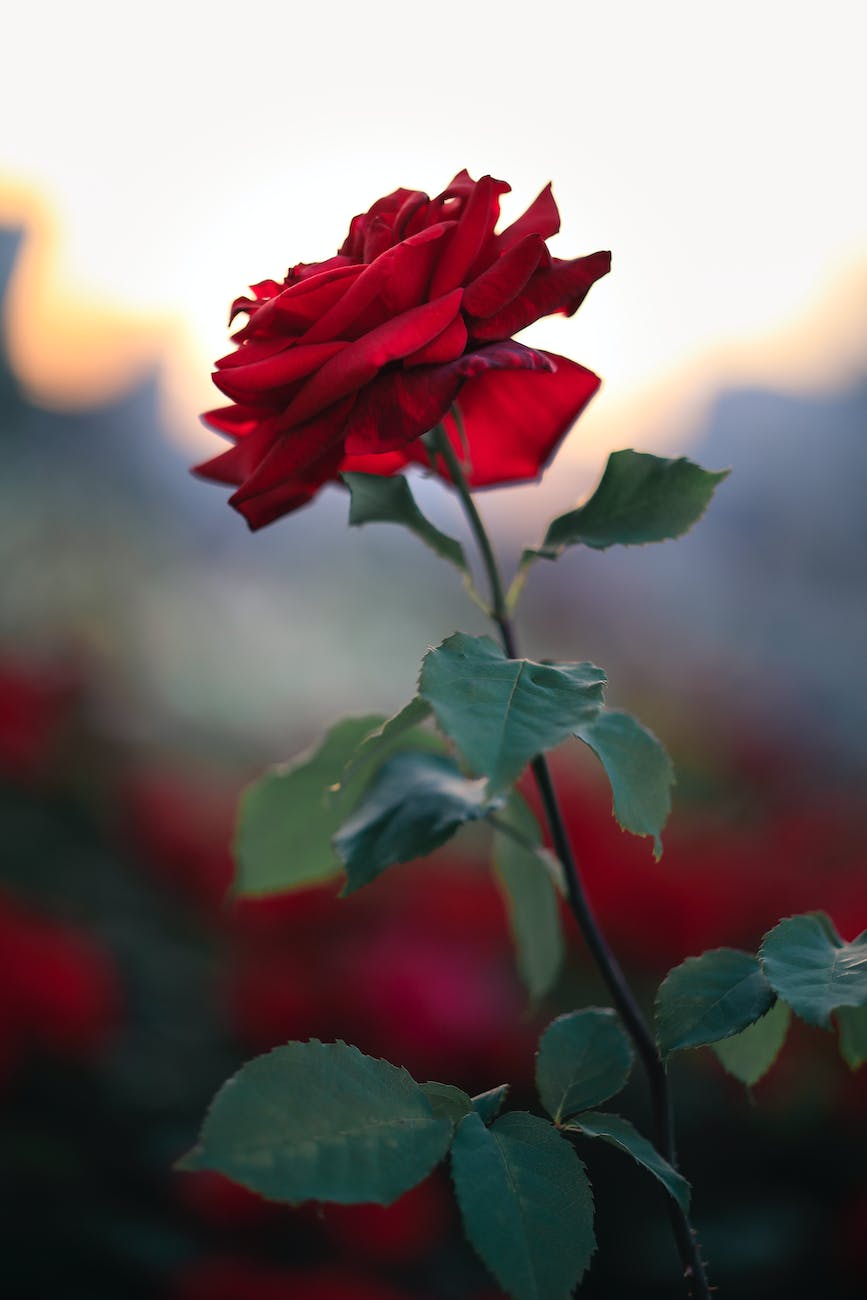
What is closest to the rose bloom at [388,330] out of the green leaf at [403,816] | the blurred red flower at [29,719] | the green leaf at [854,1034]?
the green leaf at [403,816]

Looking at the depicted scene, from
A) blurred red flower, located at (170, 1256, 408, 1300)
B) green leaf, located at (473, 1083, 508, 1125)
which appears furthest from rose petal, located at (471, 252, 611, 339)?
blurred red flower, located at (170, 1256, 408, 1300)

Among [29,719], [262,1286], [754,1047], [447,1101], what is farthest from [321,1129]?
[29,719]

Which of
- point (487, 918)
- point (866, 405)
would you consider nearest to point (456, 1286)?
point (487, 918)

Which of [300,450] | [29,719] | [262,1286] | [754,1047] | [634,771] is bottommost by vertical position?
[262,1286]

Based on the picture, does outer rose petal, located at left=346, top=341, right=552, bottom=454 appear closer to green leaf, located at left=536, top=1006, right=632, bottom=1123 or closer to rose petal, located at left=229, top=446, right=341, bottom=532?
rose petal, located at left=229, top=446, right=341, bottom=532

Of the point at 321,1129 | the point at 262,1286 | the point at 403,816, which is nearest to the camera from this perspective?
the point at 321,1129

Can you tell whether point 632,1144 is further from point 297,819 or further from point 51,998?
point 51,998
